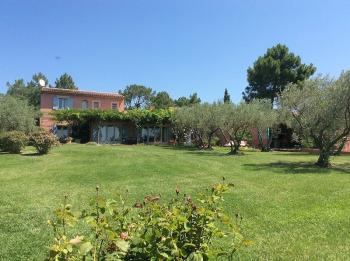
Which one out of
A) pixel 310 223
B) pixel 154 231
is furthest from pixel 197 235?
pixel 310 223

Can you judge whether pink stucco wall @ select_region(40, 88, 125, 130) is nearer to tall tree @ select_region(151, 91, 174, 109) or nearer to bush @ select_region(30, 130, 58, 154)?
bush @ select_region(30, 130, 58, 154)

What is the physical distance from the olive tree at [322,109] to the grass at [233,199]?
431 cm

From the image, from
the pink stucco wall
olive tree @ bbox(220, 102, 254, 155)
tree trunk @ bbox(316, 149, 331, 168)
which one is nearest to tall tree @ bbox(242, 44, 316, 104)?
the pink stucco wall

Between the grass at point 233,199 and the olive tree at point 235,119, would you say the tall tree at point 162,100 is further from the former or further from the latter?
the grass at point 233,199

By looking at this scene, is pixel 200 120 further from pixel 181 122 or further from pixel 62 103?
pixel 62 103

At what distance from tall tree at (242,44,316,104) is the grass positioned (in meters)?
35.3

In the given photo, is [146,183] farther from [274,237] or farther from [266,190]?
[274,237]

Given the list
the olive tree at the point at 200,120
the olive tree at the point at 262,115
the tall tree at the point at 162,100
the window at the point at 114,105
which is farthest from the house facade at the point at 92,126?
the tall tree at the point at 162,100

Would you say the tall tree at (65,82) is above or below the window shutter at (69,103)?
above

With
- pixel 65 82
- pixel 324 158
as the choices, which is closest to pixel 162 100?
pixel 65 82

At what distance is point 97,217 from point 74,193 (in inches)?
299

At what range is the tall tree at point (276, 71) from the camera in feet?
164

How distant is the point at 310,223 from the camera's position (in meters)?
7.66

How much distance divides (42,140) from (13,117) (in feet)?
24.6
